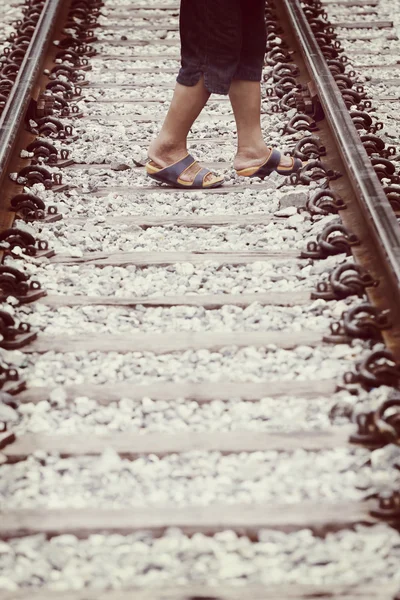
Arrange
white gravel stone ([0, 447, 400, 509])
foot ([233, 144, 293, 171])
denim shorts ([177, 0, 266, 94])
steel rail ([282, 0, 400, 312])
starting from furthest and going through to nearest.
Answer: foot ([233, 144, 293, 171]), denim shorts ([177, 0, 266, 94]), steel rail ([282, 0, 400, 312]), white gravel stone ([0, 447, 400, 509])

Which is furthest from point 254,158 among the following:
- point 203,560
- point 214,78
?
point 203,560

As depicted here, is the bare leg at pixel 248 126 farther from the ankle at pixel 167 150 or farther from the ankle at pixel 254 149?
the ankle at pixel 167 150

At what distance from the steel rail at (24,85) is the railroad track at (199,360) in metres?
0.03

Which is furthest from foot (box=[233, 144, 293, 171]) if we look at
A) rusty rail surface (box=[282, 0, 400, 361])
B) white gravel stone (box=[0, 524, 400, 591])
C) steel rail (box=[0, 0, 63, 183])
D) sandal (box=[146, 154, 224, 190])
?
white gravel stone (box=[0, 524, 400, 591])

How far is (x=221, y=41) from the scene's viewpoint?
4.67 meters

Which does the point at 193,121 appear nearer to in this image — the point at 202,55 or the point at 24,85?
the point at 202,55

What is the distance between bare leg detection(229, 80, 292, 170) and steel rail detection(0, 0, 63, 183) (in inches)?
46.1

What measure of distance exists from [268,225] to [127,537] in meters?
2.18

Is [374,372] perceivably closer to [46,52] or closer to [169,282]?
[169,282]

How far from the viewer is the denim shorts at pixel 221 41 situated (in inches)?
183

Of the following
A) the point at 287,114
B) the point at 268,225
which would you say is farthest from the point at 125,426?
the point at 287,114

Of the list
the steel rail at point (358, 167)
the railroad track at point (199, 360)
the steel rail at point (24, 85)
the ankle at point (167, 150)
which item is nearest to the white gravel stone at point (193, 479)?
the railroad track at point (199, 360)

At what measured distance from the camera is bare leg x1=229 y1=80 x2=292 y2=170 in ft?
16.4

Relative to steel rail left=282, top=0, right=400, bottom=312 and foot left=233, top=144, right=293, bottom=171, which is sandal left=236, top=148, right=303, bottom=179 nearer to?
foot left=233, top=144, right=293, bottom=171
